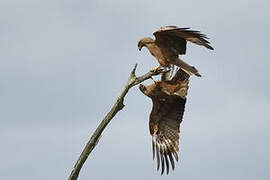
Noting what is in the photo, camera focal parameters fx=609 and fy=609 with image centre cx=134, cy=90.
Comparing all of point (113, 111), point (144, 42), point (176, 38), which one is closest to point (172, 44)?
point (176, 38)

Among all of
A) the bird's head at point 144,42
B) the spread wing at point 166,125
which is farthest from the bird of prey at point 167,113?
the bird's head at point 144,42

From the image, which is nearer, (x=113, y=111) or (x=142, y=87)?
(x=142, y=87)

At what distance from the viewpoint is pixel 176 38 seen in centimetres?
1101

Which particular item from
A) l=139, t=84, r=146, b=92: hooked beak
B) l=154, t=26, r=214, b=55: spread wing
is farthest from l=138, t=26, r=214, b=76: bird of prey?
l=139, t=84, r=146, b=92: hooked beak

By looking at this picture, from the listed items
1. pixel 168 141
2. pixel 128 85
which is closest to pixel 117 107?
pixel 128 85

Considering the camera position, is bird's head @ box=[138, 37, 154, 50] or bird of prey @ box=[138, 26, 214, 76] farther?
bird's head @ box=[138, 37, 154, 50]

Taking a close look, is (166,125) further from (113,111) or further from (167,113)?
(113,111)

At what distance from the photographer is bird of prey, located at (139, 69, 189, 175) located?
1117cm

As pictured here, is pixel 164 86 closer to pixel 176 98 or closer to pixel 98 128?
pixel 176 98

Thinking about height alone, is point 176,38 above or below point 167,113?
above

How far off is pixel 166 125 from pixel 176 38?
1.65m

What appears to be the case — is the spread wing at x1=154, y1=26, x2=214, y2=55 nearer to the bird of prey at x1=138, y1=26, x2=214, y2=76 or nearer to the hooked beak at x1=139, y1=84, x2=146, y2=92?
the bird of prey at x1=138, y1=26, x2=214, y2=76

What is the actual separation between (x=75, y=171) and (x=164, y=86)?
2517 mm

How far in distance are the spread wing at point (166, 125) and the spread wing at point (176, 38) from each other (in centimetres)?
90
